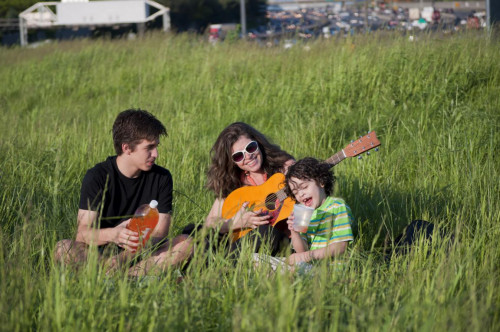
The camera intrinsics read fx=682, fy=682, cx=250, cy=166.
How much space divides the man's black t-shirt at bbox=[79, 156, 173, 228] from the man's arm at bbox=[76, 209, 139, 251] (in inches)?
5.0

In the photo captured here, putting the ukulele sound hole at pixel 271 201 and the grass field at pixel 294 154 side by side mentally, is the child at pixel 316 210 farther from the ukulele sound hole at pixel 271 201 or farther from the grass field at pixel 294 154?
the ukulele sound hole at pixel 271 201

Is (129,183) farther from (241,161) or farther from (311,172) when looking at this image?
(311,172)

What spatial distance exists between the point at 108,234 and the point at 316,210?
1093 mm

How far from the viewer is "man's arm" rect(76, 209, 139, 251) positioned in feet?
11.0

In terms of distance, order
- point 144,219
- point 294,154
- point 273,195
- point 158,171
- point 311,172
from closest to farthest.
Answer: point 311,172, point 144,219, point 158,171, point 273,195, point 294,154

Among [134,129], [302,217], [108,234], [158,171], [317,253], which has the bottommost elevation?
[317,253]

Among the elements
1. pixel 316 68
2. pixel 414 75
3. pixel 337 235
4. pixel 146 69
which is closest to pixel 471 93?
pixel 414 75

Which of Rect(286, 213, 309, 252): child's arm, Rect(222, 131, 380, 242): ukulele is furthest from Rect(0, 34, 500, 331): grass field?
Rect(222, 131, 380, 242): ukulele

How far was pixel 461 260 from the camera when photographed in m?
3.04

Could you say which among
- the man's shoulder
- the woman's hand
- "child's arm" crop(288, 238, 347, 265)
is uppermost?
the man's shoulder

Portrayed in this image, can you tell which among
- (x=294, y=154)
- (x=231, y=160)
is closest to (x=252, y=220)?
(x=231, y=160)

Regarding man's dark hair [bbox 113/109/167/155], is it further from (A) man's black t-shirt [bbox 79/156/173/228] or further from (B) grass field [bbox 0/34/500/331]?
(B) grass field [bbox 0/34/500/331]

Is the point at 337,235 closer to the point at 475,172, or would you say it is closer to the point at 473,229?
the point at 473,229

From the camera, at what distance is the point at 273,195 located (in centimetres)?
414
